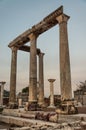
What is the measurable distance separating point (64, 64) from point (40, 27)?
5.07 meters

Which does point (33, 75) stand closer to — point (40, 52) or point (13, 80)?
point (13, 80)

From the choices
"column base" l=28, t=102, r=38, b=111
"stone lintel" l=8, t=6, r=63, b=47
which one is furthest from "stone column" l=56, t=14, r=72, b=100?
"column base" l=28, t=102, r=38, b=111

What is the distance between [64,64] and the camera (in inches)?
479

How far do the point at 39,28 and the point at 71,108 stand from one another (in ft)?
25.2

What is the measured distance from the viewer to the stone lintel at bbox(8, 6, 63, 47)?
14.0 metres

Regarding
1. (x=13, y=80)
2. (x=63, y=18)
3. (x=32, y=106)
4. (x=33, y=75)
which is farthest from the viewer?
(x=13, y=80)

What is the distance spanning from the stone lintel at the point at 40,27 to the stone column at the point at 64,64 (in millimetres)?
990

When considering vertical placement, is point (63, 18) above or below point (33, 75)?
above

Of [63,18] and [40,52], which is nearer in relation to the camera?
[63,18]

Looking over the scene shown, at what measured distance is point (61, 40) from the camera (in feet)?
41.5

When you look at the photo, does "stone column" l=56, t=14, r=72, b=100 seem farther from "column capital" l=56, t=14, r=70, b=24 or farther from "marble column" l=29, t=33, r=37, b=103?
"marble column" l=29, t=33, r=37, b=103

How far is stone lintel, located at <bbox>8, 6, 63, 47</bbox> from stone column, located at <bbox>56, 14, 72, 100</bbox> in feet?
3.25

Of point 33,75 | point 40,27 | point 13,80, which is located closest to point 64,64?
point 33,75

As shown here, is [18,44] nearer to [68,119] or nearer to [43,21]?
[43,21]
